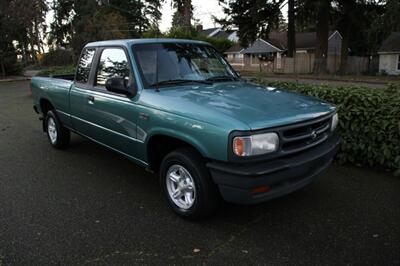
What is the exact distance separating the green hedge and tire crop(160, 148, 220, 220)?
276 centimetres

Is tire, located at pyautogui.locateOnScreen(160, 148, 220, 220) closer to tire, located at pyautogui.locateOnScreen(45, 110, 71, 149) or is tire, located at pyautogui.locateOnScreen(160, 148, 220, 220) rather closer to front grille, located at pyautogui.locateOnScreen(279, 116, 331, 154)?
front grille, located at pyautogui.locateOnScreen(279, 116, 331, 154)

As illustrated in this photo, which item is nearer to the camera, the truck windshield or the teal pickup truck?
the teal pickup truck

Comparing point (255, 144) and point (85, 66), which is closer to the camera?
point (255, 144)

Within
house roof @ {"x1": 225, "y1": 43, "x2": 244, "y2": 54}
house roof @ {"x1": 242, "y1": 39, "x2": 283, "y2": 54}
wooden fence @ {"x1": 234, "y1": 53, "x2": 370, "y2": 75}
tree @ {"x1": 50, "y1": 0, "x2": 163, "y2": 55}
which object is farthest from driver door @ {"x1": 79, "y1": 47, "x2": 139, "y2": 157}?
house roof @ {"x1": 225, "y1": 43, "x2": 244, "y2": 54}

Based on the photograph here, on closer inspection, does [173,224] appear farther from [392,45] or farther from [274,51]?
[274,51]

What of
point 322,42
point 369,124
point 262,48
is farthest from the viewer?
point 262,48

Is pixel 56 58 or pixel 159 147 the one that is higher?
pixel 56 58

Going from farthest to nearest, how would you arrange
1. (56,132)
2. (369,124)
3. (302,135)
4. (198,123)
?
(56,132) → (369,124) → (302,135) → (198,123)

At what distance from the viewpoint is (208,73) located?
15.2 ft

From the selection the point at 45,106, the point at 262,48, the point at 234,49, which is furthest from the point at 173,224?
the point at 234,49

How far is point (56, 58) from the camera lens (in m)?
44.0

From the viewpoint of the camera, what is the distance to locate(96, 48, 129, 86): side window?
14.6 feet

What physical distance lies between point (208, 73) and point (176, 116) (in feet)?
4.19

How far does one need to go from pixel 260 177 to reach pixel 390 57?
3580 cm
